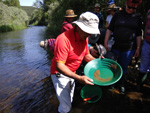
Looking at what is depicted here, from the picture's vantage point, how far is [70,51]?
5.38 ft

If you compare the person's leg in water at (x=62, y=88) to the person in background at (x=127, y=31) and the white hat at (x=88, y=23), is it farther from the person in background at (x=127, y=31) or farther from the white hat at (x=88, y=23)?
the person in background at (x=127, y=31)

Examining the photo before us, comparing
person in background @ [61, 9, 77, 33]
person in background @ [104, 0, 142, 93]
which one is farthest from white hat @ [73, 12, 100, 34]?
person in background @ [61, 9, 77, 33]

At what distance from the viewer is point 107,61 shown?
2094 mm

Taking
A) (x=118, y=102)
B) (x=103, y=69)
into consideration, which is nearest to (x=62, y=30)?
(x=103, y=69)

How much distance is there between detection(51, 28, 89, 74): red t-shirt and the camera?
1517 mm

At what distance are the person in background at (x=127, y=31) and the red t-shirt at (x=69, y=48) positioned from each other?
1179 millimetres

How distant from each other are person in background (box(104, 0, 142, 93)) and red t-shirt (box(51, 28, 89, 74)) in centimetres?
118

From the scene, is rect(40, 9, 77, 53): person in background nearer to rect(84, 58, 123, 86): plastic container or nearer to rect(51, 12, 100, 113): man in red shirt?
rect(51, 12, 100, 113): man in red shirt

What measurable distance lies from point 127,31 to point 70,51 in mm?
1544

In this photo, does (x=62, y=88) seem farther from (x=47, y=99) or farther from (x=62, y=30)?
(x=62, y=30)

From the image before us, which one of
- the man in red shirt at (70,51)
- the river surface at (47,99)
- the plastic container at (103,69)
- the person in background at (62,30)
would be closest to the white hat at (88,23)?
the man in red shirt at (70,51)

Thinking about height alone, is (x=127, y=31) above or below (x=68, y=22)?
below

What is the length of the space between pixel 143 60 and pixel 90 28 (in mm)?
1899

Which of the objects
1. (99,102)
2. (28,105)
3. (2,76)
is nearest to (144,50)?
(99,102)
